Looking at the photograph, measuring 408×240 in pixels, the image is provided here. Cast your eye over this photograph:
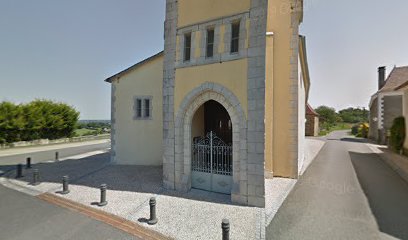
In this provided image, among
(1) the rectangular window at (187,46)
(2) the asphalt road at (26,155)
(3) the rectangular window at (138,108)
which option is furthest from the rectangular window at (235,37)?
(2) the asphalt road at (26,155)

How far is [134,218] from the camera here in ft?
17.4

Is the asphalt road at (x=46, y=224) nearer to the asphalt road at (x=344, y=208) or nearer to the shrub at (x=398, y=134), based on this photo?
the asphalt road at (x=344, y=208)

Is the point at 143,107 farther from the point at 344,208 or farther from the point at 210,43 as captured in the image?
the point at 344,208

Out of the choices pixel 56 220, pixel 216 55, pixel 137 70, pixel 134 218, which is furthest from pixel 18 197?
pixel 216 55

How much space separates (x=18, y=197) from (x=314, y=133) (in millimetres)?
33234

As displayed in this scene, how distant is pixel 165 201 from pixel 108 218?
5.45ft

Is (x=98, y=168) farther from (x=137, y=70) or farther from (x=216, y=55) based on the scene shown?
(x=216, y=55)

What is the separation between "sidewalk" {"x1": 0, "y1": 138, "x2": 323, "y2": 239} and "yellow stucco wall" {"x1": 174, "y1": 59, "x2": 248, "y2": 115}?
2.97m

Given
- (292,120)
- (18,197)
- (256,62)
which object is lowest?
(18,197)

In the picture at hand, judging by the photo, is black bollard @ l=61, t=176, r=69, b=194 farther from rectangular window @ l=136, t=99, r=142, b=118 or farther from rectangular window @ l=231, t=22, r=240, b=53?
rectangular window @ l=231, t=22, r=240, b=53

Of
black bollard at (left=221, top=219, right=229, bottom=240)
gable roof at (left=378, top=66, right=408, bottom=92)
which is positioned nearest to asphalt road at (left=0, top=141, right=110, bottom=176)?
black bollard at (left=221, top=219, right=229, bottom=240)

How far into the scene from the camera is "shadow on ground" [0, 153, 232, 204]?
275 inches

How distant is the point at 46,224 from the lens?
5.04 metres

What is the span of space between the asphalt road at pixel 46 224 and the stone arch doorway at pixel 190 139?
2976 mm
